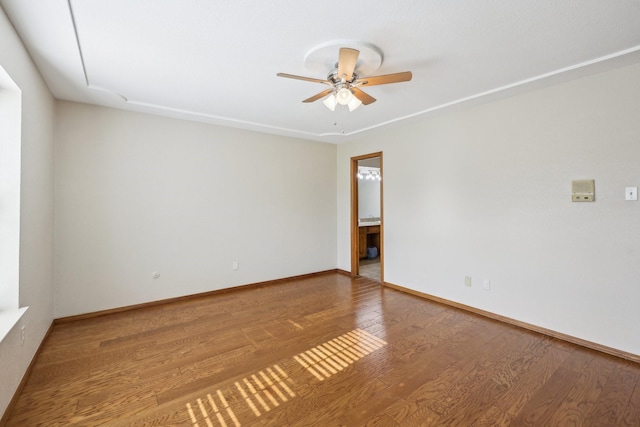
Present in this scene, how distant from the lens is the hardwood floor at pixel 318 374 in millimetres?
1721

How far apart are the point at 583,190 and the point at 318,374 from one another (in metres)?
2.75

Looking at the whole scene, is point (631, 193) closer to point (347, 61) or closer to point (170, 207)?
point (347, 61)

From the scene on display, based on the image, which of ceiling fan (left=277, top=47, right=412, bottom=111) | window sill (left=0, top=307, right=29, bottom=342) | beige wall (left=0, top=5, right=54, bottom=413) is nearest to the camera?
window sill (left=0, top=307, right=29, bottom=342)

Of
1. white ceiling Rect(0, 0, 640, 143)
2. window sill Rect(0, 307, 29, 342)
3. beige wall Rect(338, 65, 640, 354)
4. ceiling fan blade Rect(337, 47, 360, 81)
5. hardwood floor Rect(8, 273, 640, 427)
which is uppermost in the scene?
white ceiling Rect(0, 0, 640, 143)

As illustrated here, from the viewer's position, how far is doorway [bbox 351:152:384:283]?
486 cm

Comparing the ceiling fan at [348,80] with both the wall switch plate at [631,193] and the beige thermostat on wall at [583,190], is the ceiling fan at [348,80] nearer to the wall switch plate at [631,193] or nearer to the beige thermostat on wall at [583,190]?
the beige thermostat on wall at [583,190]

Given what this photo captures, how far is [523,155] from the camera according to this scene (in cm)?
289

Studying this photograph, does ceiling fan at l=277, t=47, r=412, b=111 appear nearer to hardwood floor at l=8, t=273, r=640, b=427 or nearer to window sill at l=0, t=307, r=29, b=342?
hardwood floor at l=8, t=273, r=640, b=427

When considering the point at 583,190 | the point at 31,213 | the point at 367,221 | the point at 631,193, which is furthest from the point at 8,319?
the point at 367,221

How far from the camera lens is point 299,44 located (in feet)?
6.65

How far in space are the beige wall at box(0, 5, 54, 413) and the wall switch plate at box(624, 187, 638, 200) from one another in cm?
440

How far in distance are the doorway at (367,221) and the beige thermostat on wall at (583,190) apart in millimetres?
2286

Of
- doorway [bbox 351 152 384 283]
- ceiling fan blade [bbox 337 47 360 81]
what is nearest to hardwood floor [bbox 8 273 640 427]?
doorway [bbox 351 152 384 283]

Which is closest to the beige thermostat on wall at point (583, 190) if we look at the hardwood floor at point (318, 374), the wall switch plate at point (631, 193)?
the wall switch plate at point (631, 193)
